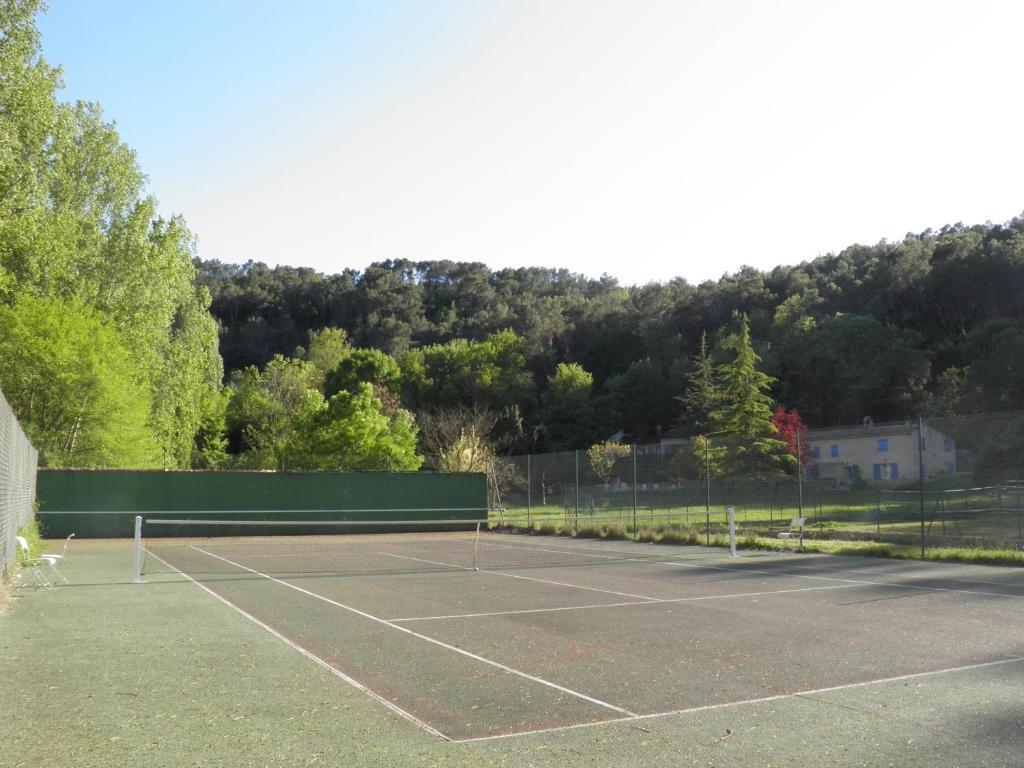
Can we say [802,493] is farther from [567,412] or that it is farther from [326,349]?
[326,349]

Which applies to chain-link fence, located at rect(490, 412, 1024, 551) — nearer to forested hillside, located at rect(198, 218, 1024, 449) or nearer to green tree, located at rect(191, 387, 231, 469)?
green tree, located at rect(191, 387, 231, 469)

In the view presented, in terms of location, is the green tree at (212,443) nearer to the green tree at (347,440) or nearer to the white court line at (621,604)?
the green tree at (347,440)

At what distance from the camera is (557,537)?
91.1 feet

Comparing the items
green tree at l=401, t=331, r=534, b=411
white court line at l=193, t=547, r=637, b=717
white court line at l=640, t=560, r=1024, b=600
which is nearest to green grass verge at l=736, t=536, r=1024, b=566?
white court line at l=640, t=560, r=1024, b=600

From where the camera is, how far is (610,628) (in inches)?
390

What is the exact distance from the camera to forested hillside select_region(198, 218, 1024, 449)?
2672 inches

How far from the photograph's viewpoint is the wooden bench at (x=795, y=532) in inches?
781

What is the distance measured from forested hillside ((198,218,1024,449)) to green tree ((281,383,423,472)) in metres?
24.4

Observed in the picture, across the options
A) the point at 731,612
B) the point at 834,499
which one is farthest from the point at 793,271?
the point at 731,612

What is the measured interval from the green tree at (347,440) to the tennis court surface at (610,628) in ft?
78.9

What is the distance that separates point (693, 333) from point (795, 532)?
63.6 metres

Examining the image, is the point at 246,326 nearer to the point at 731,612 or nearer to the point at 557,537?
the point at 557,537

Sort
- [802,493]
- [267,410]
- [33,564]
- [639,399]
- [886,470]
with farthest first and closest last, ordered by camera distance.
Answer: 1. [639,399]
2. [267,410]
3. [886,470]
4. [802,493]
5. [33,564]

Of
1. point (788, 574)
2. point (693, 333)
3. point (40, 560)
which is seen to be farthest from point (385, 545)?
point (693, 333)
